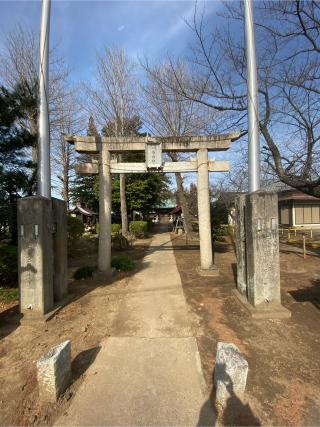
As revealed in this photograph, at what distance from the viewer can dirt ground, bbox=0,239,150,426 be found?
2.86 metres

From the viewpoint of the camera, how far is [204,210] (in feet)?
28.4

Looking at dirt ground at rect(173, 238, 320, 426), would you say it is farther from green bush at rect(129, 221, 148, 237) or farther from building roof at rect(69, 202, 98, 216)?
building roof at rect(69, 202, 98, 216)

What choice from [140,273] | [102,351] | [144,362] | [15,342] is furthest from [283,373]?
[140,273]

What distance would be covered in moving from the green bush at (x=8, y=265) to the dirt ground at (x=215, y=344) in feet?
4.93

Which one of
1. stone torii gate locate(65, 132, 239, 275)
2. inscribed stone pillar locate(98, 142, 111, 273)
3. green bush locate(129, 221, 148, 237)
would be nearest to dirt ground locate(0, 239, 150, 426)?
inscribed stone pillar locate(98, 142, 111, 273)

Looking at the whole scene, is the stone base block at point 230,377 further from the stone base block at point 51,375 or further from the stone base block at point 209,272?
the stone base block at point 209,272

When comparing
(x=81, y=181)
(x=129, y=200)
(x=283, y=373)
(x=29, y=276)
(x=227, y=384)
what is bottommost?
(x=283, y=373)

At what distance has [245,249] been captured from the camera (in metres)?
6.07

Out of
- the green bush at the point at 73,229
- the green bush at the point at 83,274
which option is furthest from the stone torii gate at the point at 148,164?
the green bush at the point at 73,229

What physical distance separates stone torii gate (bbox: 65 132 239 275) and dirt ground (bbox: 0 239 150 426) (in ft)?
6.91

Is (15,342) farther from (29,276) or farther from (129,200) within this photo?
(129,200)

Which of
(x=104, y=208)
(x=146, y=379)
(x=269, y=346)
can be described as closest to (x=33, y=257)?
(x=146, y=379)

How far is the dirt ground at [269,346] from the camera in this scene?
2.81m

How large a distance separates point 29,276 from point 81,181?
24822 mm
